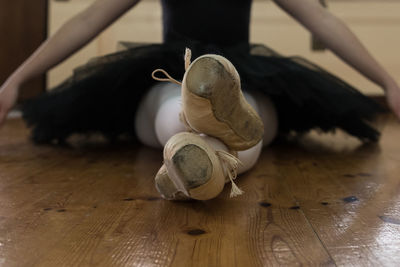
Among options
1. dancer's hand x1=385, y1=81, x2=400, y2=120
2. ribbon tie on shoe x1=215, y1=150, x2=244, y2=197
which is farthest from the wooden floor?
dancer's hand x1=385, y1=81, x2=400, y2=120

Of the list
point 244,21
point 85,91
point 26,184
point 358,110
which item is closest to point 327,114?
point 358,110

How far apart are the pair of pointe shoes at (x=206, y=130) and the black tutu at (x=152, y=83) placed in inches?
13.0

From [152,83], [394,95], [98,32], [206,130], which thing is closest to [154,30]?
[152,83]

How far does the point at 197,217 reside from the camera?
1.86 feet

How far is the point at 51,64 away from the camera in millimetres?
892

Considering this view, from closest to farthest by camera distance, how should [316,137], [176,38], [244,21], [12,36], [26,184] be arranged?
[26,184] → [176,38] → [244,21] → [316,137] → [12,36]

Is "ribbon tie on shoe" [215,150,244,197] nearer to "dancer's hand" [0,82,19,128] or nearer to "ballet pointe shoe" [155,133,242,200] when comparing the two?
"ballet pointe shoe" [155,133,242,200]

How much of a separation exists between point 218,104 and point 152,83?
1.70 ft

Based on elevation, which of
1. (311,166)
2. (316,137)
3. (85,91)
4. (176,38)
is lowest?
(316,137)

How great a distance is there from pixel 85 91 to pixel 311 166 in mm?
552

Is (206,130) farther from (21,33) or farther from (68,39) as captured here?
(21,33)

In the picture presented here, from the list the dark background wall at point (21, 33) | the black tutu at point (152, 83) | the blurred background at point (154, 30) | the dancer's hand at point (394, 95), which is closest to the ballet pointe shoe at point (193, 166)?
the black tutu at point (152, 83)

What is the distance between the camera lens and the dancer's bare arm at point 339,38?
89 cm

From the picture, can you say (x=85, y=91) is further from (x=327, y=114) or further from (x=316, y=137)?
(x=316, y=137)
